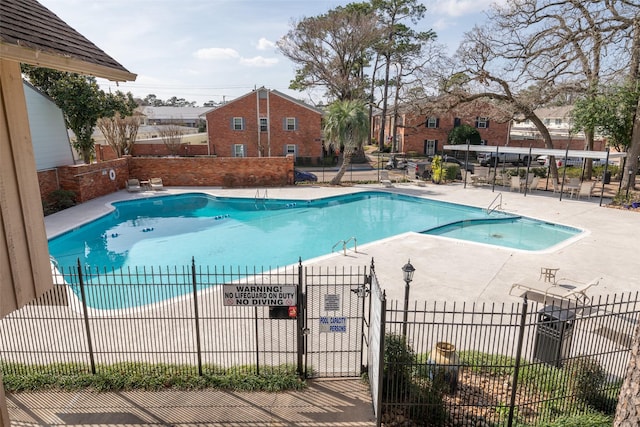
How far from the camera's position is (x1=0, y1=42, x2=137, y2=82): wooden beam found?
3.45 m

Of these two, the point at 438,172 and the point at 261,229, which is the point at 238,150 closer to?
the point at 438,172

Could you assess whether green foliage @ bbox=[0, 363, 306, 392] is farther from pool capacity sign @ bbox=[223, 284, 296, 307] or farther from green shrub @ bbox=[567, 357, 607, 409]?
green shrub @ bbox=[567, 357, 607, 409]

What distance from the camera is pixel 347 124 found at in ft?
83.3

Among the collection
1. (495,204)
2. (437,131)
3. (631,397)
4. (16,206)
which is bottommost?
(495,204)

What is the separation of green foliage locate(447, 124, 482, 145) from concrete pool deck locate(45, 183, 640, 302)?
22956 millimetres

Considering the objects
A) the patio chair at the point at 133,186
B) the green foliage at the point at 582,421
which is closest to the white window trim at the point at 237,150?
the patio chair at the point at 133,186

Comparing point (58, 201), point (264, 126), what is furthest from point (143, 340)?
point (264, 126)

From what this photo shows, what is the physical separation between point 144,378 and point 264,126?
33.4 m

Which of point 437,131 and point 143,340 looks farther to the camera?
point 437,131

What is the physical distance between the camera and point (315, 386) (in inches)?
270

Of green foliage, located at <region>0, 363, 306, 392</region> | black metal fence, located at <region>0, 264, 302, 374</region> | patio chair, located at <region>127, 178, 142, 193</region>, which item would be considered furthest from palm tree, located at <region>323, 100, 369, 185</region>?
green foliage, located at <region>0, 363, 306, 392</region>

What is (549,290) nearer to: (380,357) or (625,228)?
(380,357)

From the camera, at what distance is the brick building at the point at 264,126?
37.8 m

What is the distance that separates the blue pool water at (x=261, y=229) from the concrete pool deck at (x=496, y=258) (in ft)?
4.10
